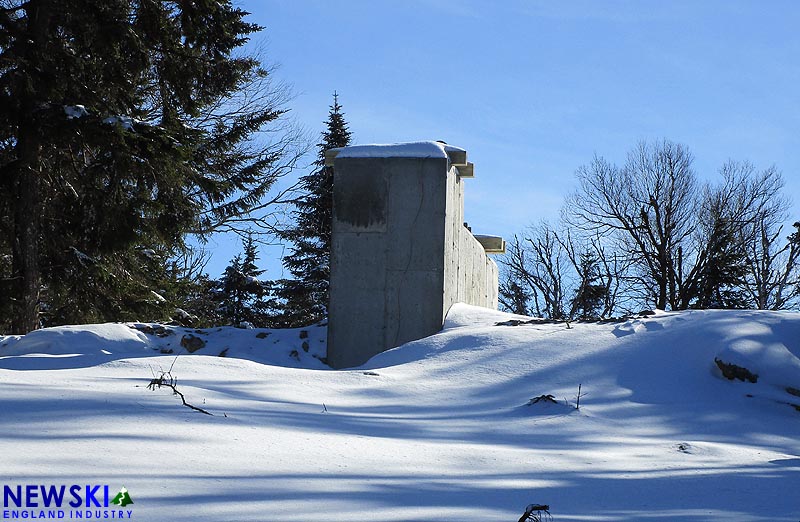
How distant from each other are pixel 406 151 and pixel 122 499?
6.49 meters

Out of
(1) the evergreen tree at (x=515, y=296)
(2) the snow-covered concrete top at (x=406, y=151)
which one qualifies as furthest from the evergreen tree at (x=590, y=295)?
(2) the snow-covered concrete top at (x=406, y=151)

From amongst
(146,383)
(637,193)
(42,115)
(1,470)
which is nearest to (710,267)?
(637,193)

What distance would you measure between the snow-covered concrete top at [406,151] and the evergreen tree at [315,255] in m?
15.3

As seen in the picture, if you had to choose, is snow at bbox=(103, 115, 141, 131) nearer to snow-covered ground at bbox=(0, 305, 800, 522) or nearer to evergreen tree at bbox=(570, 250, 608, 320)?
snow-covered ground at bbox=(0, 305, 800, 522)

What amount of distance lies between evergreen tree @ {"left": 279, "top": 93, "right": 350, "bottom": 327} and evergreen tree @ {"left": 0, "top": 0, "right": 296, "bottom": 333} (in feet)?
38.2

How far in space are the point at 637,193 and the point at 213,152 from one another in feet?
53.7

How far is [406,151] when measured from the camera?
8586 mm

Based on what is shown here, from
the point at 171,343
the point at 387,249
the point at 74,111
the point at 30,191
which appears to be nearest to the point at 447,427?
the point at 387,249

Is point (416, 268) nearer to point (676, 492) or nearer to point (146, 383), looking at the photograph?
point (146, 383)

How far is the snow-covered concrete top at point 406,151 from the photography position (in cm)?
856

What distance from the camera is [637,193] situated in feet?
87.2

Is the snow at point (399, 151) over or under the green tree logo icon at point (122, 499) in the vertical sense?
over

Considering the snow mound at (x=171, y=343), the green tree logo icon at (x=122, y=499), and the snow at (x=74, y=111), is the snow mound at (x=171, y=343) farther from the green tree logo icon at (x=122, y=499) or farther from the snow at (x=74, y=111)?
the green tree logo icon at (x=122, y=499)

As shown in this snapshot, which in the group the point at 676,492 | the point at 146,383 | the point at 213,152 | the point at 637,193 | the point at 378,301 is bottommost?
the point at 676,492
